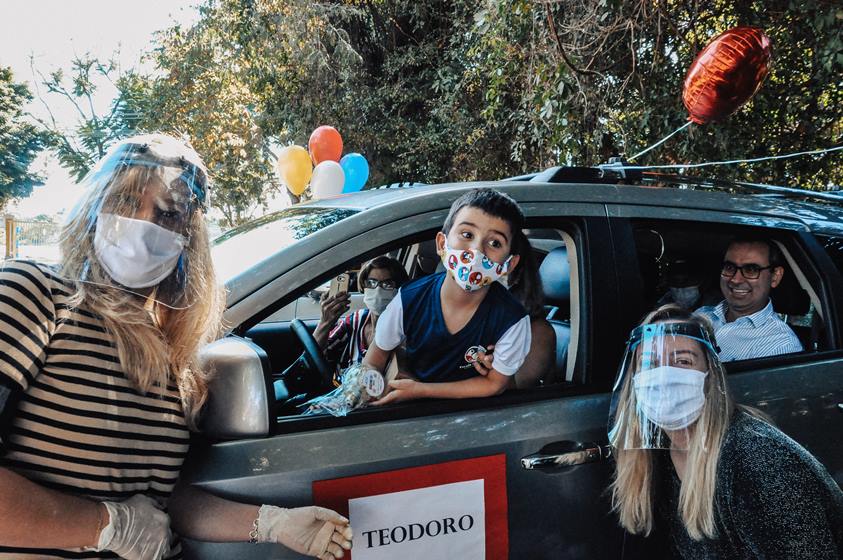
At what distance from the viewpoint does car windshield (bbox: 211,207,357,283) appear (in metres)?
2.02

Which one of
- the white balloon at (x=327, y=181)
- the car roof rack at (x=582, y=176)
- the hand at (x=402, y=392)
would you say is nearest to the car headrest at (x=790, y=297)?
the car roof rack at (x=582, y=176)

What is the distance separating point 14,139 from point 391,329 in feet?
104

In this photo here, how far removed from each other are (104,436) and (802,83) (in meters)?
7.47

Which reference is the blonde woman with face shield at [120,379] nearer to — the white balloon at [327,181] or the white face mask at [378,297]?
the white face mask at [378,297]

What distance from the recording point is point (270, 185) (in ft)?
65.0

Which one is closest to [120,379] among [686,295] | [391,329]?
[391,329]

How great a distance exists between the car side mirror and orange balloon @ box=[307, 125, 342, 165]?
567cm

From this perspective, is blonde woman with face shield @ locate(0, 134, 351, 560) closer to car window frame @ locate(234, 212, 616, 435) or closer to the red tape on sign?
the red tape on sign

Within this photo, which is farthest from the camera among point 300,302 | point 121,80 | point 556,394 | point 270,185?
point 121,80

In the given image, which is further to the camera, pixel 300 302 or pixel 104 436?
pixel 300 302

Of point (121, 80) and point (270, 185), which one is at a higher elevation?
point (121, 80)

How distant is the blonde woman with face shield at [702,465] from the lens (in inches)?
67.5

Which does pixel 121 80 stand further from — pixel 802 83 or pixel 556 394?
pixel 556 394

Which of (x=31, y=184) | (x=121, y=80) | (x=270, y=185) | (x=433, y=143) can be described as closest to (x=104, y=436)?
(x=433, y=143)
